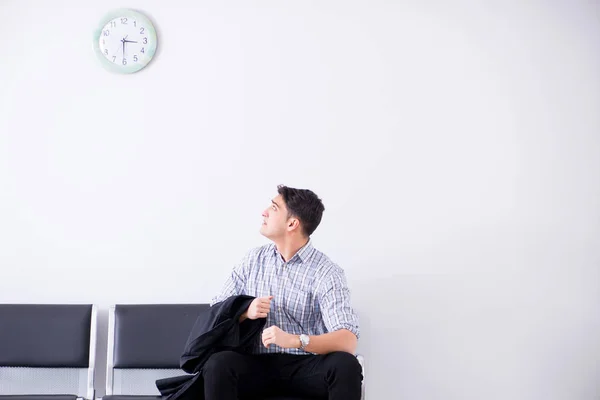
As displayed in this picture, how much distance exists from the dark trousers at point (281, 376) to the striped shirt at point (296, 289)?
80 millimetres

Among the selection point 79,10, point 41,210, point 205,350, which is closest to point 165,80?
point 79,10

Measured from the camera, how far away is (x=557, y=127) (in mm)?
3270

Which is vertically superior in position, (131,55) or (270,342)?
(131,55)

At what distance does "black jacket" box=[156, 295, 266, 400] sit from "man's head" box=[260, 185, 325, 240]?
292mm

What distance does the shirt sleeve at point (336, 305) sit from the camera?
8.79 ft

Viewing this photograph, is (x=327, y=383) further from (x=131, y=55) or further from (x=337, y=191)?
(x=131, y=55)

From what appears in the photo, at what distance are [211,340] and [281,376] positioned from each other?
29cm

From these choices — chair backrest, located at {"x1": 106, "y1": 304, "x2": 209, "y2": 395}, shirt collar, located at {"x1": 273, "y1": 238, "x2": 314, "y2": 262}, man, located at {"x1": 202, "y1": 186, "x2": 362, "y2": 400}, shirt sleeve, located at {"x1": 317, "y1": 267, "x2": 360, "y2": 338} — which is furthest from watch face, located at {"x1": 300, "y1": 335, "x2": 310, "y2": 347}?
chair backrest, located at {"x1": 106, "y1": 304, "x2": 209, "y2": 395}

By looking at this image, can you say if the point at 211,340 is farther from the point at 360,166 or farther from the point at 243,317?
the point at 360,166

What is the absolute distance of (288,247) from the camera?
113 inches

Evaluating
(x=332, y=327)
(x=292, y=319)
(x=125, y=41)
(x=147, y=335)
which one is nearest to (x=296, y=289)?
(x=292, y=319)

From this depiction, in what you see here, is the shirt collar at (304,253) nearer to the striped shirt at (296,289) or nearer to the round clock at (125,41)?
the striped shirt at (296,289)

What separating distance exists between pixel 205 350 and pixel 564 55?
79.0 inches

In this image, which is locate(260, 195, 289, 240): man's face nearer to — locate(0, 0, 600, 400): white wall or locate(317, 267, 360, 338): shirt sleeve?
locate(317, 267, 360, 338): shirt sleeve
